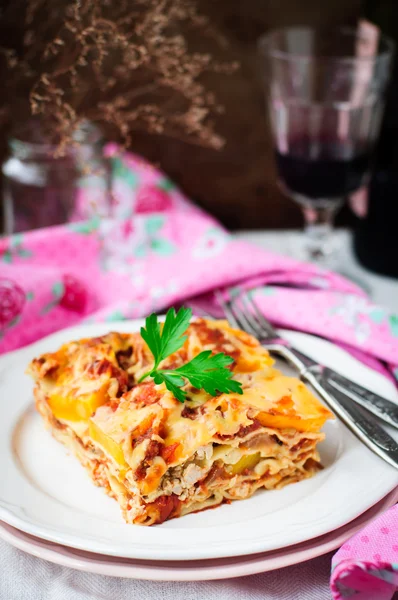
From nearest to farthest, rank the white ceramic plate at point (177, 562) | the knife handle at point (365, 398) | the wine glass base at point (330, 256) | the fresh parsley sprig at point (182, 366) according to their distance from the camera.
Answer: the white ceramic plate at point (177, 562) → the fresh parsley sprig at point (182, 366) → the knife handle at point (365, 398) → the wine glass base at point (330, 256)

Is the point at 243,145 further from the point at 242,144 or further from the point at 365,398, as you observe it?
the point at 365,398

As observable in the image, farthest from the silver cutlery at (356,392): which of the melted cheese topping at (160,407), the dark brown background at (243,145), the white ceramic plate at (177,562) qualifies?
the dark brown background at (243,145)

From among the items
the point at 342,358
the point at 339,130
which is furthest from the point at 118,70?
the point at 342,358

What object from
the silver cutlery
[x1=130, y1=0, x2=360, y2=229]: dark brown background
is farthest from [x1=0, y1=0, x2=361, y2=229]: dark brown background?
the silver cutlery

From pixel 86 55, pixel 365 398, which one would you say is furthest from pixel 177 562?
pixel 86 55

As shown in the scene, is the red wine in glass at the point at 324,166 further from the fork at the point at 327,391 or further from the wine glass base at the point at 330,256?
the fork at the point at 327,391
